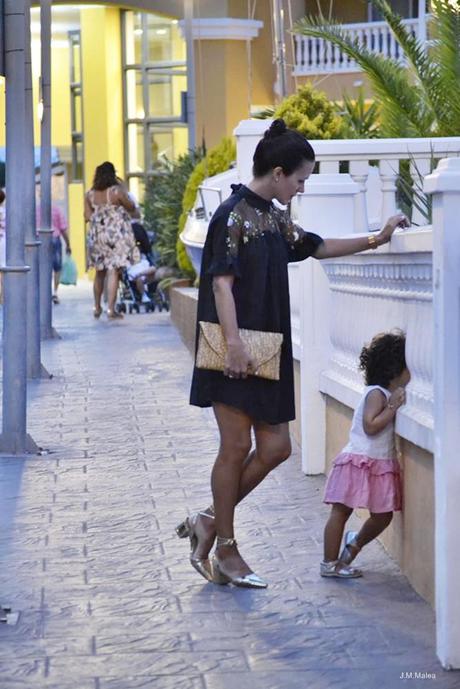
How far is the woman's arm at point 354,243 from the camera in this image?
6.39 meters

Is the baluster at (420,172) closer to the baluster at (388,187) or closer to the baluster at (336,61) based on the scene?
the baluster at (388,187)

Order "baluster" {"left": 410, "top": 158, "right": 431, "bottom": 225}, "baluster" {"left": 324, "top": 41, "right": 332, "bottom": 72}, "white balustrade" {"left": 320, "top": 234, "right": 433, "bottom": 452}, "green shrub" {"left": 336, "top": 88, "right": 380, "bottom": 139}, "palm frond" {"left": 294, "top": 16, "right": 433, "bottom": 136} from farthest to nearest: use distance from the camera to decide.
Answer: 1. "baluster" {"left": 324, "top": 41, "right": 332, "bottom": 72}
2. "green shrub" {"left": 336, "top": 88, "right": 380, "bottom": 139}
3. "palm frond" {"left": 294, "top": 16, "right": 433, "bottom": 136}
4. "baluster" {"left": 410, "top": 158, "right": 431, "bottom": 225}
5. "white balustrade" {"left": 320, "top": 234, "right": 433, "bottom": 452}

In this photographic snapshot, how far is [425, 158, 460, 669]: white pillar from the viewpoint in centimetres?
502

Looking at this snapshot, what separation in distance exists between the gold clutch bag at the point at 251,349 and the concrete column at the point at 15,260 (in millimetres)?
3570

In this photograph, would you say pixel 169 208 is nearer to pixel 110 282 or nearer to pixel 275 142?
pixel 110 282

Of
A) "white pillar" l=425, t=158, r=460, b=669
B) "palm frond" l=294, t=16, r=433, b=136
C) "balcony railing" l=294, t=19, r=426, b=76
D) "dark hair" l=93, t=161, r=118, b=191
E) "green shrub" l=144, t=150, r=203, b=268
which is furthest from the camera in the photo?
"balcony railing" l=294, t=19, r=426, b=76

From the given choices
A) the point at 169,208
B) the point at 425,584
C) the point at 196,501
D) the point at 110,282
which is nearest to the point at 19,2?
the point at 196,501

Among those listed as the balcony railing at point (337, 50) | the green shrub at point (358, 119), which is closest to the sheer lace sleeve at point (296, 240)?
the green shrub at point (358, 119)

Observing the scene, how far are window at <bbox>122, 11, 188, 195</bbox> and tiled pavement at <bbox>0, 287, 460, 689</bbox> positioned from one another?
1158 inches

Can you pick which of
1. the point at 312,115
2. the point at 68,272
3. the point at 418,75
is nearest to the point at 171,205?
the point at 68,272

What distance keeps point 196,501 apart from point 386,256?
188 centimetres

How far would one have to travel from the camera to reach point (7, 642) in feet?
17.9

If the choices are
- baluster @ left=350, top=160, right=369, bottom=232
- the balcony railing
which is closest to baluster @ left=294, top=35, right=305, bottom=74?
the balcony railing

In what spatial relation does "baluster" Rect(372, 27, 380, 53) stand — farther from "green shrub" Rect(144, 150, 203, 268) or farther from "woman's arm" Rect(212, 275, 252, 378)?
"woman's arm" Rect(212, 275, 252, 378)
